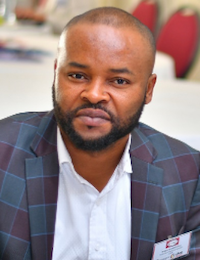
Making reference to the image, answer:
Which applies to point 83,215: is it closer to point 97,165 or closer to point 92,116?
point 97,165

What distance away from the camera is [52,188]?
1009 mm

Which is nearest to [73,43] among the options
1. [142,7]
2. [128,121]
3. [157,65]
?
[128,121]

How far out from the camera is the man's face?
899 millimetres

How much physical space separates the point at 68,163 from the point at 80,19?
32cm

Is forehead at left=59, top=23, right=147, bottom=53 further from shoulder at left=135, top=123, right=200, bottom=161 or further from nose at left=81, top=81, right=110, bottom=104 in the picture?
shoulder at left=135, top=123, right=200, bottom=161

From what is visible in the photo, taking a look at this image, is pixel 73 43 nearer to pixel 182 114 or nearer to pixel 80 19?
pixel 80 19

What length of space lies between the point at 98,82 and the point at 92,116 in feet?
0.23

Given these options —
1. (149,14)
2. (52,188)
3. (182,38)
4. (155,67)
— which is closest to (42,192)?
(52,188)

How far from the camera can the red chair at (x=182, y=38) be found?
2.71 m

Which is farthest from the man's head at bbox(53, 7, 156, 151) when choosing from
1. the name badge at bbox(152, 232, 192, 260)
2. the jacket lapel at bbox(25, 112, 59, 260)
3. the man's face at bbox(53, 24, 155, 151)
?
the name badge at bbox(152, 232, 192, 260)

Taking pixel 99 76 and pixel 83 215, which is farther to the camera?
pixel 83 215

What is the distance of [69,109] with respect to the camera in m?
0.92

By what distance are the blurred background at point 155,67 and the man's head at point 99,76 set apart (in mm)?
471

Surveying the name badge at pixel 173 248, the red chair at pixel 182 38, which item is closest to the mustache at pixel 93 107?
the name badge at pixel 173 248
